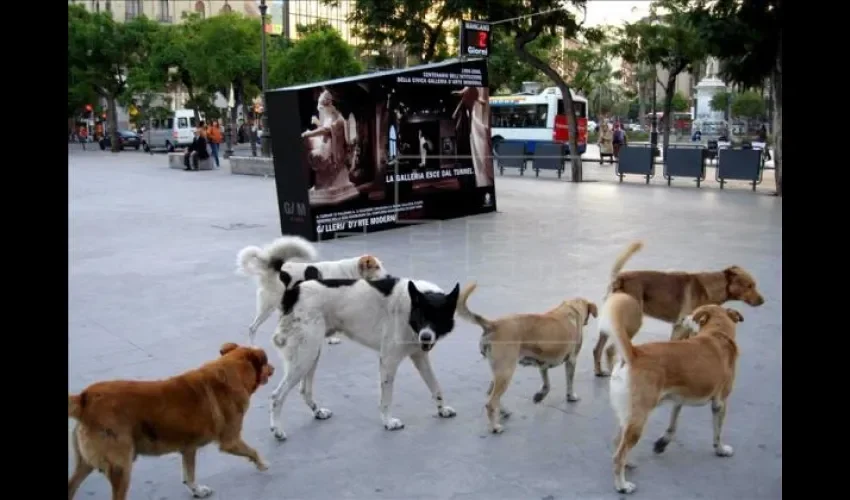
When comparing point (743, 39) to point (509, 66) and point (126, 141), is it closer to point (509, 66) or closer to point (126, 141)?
point (509, 66)

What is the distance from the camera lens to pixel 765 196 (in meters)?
17.4

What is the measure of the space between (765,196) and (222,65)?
24503mm

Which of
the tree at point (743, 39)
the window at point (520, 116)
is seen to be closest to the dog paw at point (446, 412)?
the tree at point (743, 39)

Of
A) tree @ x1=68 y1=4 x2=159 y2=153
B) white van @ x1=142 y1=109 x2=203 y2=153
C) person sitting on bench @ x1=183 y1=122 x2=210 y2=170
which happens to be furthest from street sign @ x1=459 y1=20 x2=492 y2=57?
white van @ x1=142 y1=109 x2=203 y2=153

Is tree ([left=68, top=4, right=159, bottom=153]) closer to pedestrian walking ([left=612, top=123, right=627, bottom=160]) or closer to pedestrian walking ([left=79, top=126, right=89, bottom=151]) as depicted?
pedestrian walking ([left=79, top=126, right=89, bottom=151])

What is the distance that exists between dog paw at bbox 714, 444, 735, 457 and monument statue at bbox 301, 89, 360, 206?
8.53 meters

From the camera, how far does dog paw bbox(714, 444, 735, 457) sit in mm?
4465

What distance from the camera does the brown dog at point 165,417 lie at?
350 cm

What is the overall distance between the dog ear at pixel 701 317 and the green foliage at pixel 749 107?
803 inches

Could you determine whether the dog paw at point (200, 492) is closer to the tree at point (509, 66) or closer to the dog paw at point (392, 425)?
the dog paw at point (392, 425)

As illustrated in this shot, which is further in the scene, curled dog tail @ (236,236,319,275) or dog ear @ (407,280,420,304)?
curled dog tail @ (236,236,319,275)

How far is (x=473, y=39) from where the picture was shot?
1628 centimetres
